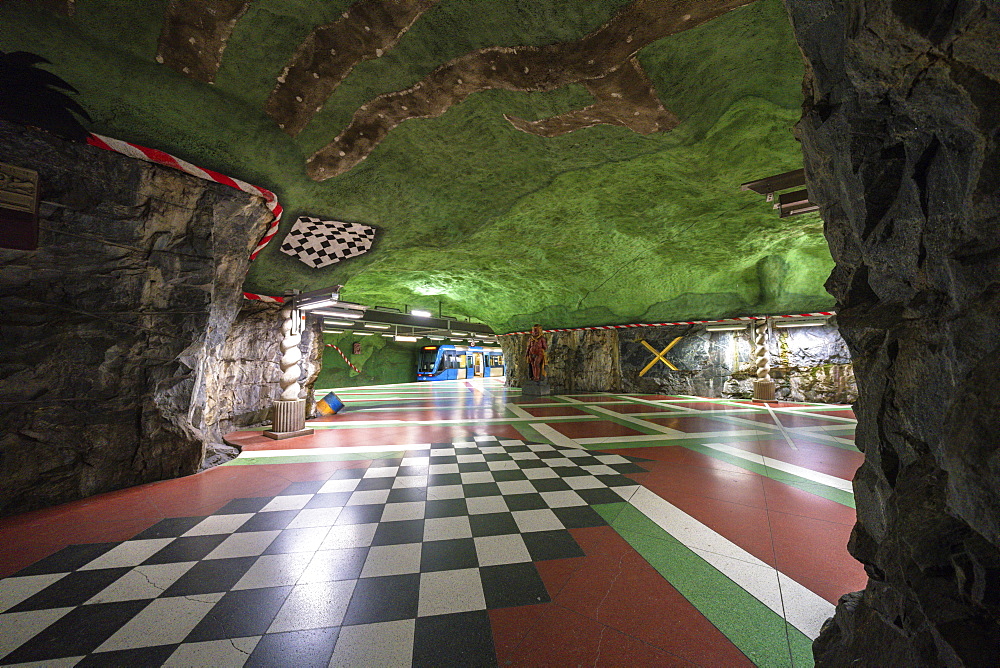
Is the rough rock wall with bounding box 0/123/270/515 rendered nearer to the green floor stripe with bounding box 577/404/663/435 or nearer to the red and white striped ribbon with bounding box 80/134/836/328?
the red and white striped ribbon with bounding box 80/134/836/328

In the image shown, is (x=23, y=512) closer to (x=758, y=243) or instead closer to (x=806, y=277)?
(x=758, y=243)

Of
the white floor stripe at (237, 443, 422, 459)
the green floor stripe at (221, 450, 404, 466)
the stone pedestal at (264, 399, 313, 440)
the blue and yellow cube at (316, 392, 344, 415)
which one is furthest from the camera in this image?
the blue and yellow cube at (316, 392, 344, 415)

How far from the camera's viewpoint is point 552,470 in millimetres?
3293

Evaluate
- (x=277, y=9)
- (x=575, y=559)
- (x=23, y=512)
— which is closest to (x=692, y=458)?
(x=575, y=559)

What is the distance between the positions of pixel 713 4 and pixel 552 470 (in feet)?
13.3

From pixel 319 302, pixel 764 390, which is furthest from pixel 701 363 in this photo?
pixel 319 302

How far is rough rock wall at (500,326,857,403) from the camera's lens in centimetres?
839

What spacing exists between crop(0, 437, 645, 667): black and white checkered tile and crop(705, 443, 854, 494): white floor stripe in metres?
1.83

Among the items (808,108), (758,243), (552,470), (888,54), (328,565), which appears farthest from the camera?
(758,243)

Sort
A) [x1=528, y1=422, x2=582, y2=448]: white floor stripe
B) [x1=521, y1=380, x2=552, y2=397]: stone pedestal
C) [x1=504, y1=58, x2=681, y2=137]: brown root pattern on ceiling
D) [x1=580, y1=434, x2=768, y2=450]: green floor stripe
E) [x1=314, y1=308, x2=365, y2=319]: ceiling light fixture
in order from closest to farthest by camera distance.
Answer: [x1=504, y1=58, x2=681, y2=137]: brown root pattern on ceiling → [x1=580, y1=434, x2=768, y2=450]: green floor stripe → [x1=528, y1=422, x2=582, y2=448]: white floor stripe → [x1=314, y1=308, x2=365, y2=319]: ceiling light fixture → [x1=521, y1=380, x2=552, y2=397]: stone pedestal

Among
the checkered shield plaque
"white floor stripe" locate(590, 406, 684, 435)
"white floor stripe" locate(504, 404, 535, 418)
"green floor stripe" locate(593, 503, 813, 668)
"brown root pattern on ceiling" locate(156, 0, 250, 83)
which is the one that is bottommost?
"white floor stripe" locate(504, 404, 535, 418)

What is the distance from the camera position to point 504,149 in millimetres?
4398

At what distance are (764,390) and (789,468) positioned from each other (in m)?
6.69

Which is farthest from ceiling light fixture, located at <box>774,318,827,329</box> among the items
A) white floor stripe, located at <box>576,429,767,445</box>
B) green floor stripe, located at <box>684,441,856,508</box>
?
green floor stripe, located at <box>684,441,856,508</box>
